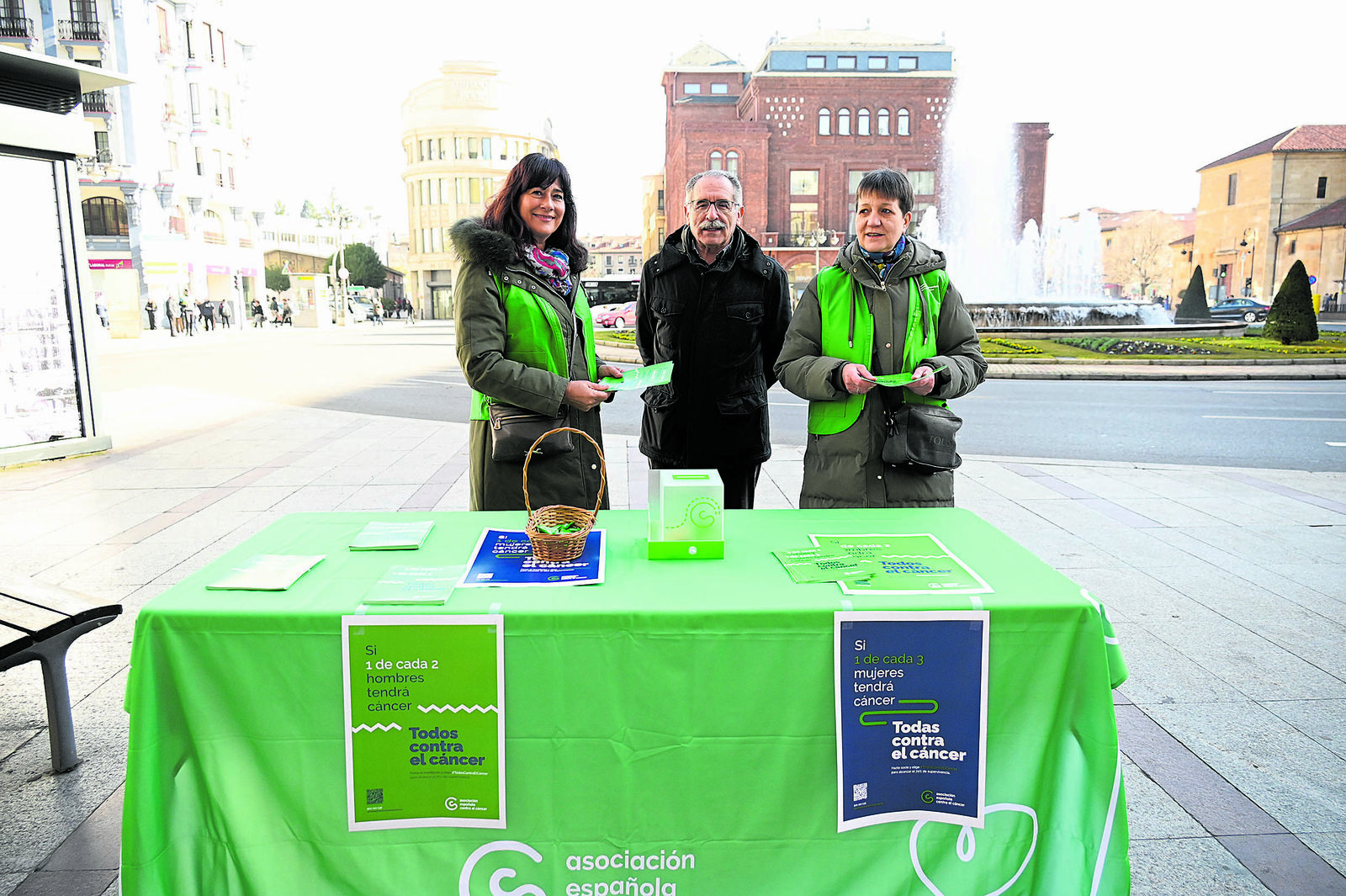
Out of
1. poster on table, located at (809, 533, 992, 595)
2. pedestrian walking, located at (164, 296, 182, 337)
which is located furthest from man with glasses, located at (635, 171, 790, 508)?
pedestrian walking, located at (164, 296, 182, 337)

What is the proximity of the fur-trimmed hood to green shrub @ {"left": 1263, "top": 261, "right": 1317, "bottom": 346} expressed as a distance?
24446 mm

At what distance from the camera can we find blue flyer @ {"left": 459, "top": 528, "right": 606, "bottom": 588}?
2.29 metres

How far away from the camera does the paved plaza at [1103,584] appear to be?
108 inches

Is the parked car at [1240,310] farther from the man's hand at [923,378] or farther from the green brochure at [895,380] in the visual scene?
the green brochure at [895,380]

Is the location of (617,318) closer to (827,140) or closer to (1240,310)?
(827,140)

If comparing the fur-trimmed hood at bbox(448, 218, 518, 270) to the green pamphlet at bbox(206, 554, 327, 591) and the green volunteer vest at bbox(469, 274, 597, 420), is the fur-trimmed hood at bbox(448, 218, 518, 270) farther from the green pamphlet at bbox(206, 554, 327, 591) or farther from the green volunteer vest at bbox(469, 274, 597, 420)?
the green pamphlet at bbox(206, 554, 327, 591)

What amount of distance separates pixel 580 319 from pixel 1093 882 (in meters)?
2.65

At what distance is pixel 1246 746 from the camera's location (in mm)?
3229

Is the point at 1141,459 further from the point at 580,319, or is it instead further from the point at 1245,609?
the point at 580,319

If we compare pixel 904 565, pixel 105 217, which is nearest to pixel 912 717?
pixel 904 565

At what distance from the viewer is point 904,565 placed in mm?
2428

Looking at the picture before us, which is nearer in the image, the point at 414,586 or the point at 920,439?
the point at 414,586

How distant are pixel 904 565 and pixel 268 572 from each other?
1.71m

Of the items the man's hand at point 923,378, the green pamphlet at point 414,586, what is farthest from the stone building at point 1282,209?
the green pamphlet at point 414,586
